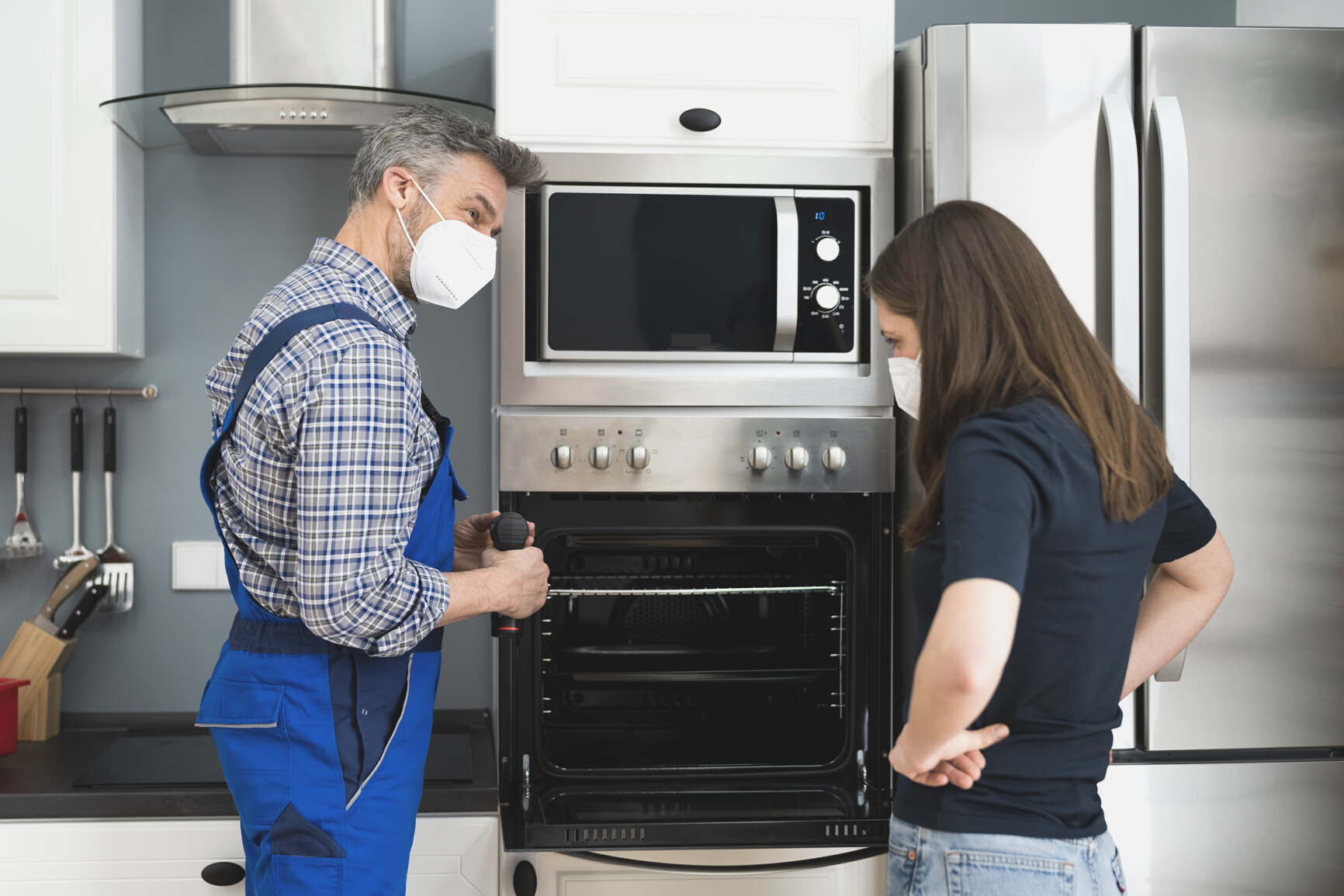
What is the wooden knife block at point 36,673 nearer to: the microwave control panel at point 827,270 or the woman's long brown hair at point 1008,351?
the microwave control panel at point 827,270

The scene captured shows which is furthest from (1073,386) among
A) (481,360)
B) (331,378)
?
(481,360)

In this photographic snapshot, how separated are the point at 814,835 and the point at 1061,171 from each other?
0.99 meters

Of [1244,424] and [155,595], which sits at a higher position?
[1244,424]

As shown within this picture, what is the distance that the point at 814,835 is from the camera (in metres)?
1.38

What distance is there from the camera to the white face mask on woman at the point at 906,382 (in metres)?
1.17

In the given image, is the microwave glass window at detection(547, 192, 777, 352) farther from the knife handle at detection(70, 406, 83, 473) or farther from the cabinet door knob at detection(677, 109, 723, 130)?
the knife handle at detection(70, 406, 83, 473)

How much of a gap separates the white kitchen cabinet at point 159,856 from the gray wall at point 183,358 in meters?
0.51

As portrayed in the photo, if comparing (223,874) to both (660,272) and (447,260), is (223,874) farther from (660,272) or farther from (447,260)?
(660,272)

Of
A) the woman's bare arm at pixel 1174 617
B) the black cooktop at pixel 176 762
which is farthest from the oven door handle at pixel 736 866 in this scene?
the woman's bare arm at pixel 1174 617

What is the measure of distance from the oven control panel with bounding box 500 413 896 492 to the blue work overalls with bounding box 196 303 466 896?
38 centimetres

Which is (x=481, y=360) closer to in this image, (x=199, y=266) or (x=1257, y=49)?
(x=199, y=266)

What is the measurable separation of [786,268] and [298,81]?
0.87m

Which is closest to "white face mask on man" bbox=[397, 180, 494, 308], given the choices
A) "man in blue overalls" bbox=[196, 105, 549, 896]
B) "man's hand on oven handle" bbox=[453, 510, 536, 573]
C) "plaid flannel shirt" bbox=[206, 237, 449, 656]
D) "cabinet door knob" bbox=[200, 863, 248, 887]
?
"man in blue overalls" bbox=[196, 105, 549, 896]

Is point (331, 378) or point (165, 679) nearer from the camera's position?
point (331, 378)
